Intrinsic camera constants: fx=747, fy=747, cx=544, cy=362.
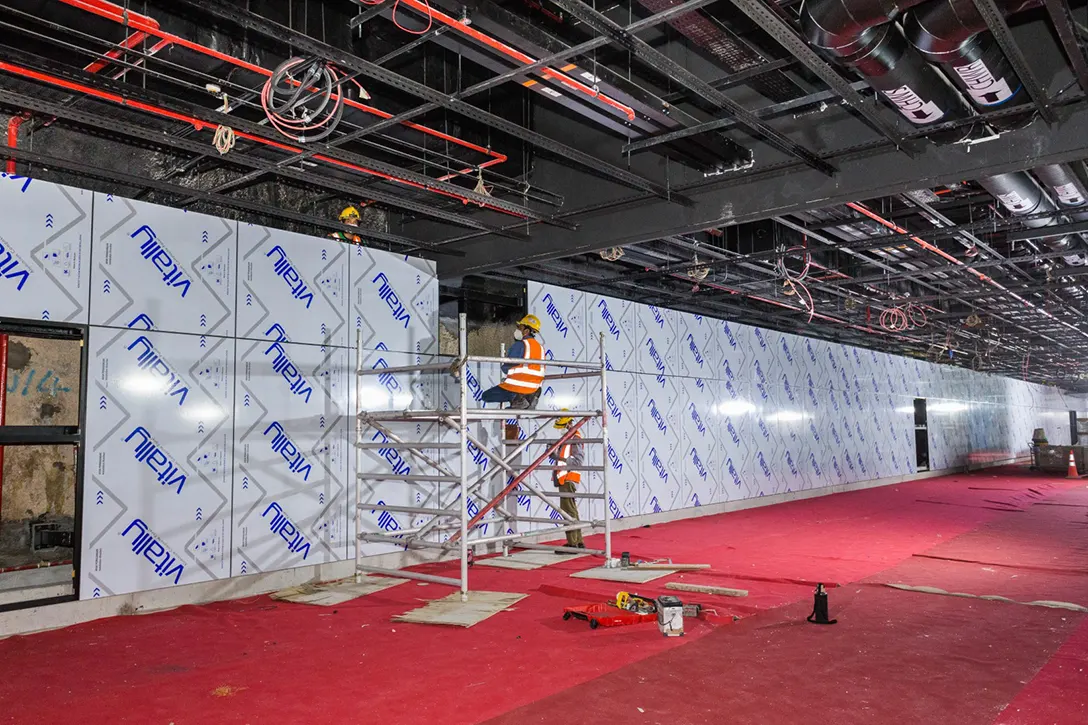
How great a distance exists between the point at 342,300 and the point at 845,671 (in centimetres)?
595

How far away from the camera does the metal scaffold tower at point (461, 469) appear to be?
6789 mm

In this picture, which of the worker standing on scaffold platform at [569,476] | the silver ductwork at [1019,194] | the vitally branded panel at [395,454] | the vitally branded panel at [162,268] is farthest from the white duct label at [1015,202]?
the vitally branded panel at [162,268]

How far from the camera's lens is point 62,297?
6.06m

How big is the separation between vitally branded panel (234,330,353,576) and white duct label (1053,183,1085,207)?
286 inches

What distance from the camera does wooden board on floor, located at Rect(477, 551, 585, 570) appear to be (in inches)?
325

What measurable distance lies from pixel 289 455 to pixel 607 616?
3.70 m

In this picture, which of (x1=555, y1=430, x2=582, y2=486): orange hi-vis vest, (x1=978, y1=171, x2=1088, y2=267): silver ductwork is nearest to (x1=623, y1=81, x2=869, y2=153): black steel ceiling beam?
(x1=978, y1=171, x2=1088, y2=267): silver ductwork

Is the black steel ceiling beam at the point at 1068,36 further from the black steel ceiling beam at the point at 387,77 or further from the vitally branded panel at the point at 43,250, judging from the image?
the vitally branded panel at the point at 43,250

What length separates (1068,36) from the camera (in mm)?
4516

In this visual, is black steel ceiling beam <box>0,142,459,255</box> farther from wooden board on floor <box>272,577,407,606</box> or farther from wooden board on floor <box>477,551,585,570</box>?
wooden board on floor <box>477,551,585,570</box>

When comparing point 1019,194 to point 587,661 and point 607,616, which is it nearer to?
point 607,616

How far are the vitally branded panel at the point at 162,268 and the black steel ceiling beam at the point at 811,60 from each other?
16.8 feet

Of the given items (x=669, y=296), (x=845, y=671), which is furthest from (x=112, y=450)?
(x=669, y=296)

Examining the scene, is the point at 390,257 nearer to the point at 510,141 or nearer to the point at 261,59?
the point at 510,141
